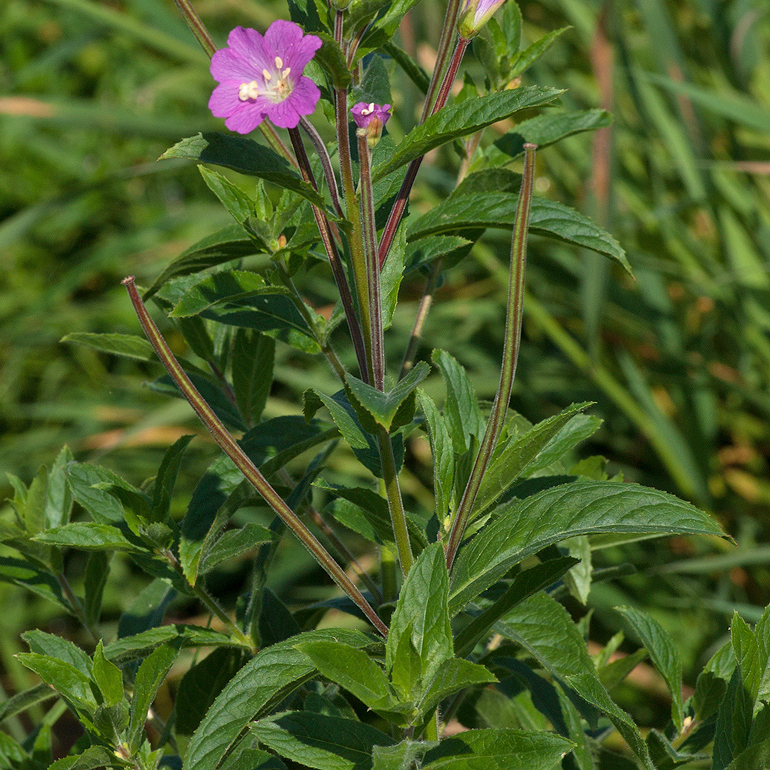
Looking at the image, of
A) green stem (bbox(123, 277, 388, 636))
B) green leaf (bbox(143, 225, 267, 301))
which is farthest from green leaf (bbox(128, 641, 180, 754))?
green leaf (bbox(143, 225, 267, 301))

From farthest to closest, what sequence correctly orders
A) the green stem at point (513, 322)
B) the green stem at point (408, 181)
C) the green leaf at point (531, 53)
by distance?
1. the green leaf at point (531, 53)
2. the green stem at point (408, 181)
3. the green stem at point (513, 322)

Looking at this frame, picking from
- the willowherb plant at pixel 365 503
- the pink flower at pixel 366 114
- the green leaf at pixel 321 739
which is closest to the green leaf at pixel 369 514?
the willowherb plant at pixel 365 503

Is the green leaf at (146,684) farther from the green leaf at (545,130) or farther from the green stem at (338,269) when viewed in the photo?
the green leaf at (545,130)

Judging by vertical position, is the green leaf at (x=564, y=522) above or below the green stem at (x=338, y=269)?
below

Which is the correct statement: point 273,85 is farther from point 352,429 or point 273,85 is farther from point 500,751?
point 500,751

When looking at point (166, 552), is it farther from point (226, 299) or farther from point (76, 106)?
point (76, 106)

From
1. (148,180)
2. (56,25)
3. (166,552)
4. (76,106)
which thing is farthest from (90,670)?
(56,25)

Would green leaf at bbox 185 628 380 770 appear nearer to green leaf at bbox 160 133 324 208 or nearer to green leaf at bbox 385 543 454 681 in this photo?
green leaf at bbox 385 543 454 681
